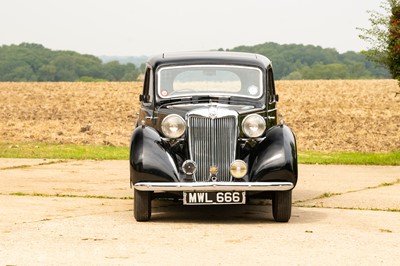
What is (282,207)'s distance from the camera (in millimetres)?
9867

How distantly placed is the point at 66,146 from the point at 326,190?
33.9ft

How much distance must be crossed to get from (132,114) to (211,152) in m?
22.6

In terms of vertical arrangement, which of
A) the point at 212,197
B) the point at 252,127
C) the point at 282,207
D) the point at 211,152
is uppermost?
the point at 252,127

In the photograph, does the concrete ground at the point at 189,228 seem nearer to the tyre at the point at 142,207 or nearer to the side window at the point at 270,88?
the tyre at the point at 142,207

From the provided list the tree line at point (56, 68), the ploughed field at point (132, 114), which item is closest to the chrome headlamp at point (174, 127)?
the ploughed field at point (132, 114)

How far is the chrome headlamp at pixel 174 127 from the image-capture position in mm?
10086

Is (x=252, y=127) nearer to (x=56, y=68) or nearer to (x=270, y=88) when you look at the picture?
(x=270, y=88)

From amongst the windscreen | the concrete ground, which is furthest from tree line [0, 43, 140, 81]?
the windscreen

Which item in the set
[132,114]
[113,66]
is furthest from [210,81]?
[113,66]

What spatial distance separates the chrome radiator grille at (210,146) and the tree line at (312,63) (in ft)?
226

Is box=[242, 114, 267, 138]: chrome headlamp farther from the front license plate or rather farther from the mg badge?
the front license plate

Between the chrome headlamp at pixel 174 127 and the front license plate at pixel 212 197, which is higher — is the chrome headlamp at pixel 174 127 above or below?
above

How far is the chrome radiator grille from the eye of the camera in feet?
32.9

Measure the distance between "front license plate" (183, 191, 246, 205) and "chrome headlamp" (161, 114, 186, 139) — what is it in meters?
0.80
